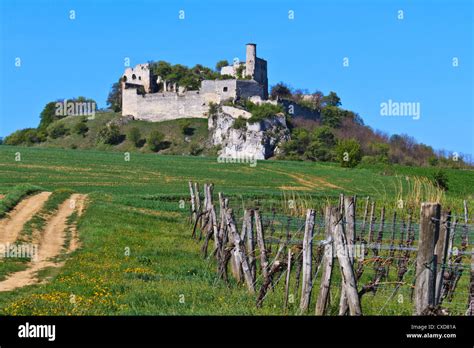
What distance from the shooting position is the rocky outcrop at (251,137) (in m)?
102

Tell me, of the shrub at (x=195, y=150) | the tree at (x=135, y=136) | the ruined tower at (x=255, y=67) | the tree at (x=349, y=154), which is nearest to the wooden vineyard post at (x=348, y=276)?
the tree at (x=349, y=154)

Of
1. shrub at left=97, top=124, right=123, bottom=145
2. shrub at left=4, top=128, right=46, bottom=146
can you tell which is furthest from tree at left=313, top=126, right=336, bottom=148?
shrub at left=4, top=128, right=46, bottom=146

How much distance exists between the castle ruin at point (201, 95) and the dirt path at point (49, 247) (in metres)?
80.4

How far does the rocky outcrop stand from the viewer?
101812mm

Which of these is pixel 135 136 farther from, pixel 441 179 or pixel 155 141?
pixel 441 179

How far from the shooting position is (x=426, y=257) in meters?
9.54

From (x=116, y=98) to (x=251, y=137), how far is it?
4298cm

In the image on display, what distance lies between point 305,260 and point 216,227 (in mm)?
7195

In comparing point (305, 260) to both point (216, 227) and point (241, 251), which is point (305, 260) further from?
point (216, 227)

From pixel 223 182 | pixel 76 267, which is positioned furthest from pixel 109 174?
pixel 76 267

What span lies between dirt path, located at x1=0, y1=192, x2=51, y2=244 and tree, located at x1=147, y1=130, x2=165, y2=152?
71.6 meters

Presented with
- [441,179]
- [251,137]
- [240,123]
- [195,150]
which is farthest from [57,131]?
[441,179]

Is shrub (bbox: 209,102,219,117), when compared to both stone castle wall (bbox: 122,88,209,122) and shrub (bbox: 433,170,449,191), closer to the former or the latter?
stone castle wall (bbox: 122,88,209,122)
